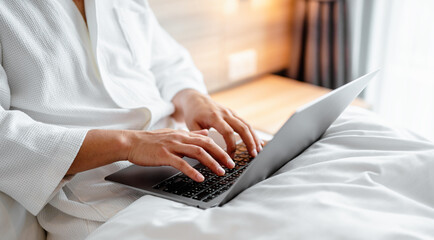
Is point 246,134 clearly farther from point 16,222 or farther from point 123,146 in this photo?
point 16,222

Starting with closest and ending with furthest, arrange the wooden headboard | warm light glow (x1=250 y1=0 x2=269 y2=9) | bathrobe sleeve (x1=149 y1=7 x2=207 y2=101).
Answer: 1. bathrobe sleeve (x1=149 y1=7 x2=207 y2=101)
2. the wooden headboard
3. warm light glow (x1=250 y1=0 x2=269 y2=9)

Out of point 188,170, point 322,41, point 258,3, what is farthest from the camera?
point 322,41

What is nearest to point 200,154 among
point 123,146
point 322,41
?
point 123,146

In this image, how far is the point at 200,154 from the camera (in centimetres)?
87

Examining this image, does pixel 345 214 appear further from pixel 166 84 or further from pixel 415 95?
pixel 415 95

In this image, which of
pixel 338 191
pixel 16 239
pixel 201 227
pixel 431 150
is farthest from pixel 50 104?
pixel 431 150

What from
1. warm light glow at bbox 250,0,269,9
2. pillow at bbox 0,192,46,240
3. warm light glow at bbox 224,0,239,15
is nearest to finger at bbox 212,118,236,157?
pillow at bbox 0,192,46,240

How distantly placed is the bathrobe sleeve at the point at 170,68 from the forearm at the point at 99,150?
393 mm

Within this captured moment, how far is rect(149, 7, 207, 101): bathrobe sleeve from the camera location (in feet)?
4.29

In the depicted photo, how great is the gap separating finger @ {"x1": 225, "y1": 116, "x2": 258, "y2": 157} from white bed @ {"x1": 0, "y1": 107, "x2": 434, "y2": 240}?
0.16 metres

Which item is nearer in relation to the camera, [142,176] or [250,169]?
[250,169]

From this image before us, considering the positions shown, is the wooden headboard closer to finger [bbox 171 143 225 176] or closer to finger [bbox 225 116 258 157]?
finger [bbox 225 116 258 157]

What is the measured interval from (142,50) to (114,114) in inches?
9.8

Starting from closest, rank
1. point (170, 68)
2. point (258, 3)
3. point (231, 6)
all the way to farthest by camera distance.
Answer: point (170, 68)
point (231, 6)
point (258, 3)
